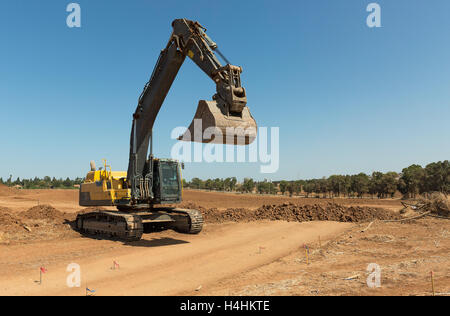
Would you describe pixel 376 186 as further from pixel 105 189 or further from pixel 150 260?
pixel 150 260

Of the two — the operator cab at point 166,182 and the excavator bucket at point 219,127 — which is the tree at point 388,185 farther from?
the excavator bucket at point 219,127

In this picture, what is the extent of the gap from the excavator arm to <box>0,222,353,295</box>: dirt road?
2638 mm

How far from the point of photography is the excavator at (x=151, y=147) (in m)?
8.45

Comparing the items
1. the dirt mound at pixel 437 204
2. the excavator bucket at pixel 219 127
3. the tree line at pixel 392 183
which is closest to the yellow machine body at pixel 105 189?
the excavator bucket at pixel 219 127

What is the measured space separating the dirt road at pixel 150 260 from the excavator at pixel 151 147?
897 millimetres

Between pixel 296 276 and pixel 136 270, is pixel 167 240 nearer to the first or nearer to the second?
pixel 136 270

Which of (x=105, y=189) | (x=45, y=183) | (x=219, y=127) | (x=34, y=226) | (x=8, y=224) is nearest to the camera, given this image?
(x=219, y=127)

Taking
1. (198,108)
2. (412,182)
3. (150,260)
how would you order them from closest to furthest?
(198,108) → (150,260) → (412,182)

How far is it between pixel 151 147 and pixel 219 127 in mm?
5833

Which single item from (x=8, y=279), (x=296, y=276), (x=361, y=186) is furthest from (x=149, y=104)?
(x=361, y=186)

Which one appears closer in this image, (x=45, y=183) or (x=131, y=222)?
(x=131, y=222)

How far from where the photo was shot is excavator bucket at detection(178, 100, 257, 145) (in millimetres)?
8062

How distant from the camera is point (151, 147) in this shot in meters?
12.9

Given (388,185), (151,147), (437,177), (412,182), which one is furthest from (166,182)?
(388,185)
